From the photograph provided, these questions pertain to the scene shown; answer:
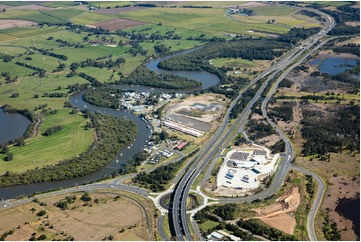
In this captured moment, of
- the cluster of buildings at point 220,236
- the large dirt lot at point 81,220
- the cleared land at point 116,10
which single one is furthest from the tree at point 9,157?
the cleared land at point 116,10

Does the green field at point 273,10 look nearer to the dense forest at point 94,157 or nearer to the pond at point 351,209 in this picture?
the dense forest at point 94,157

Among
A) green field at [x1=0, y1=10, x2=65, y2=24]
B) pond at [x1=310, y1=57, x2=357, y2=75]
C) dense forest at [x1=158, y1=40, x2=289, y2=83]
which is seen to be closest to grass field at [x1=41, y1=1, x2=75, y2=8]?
green field at [x1=0, y1=10, x2=65, y2=24]

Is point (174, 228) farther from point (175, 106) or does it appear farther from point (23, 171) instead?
point (175, 106)

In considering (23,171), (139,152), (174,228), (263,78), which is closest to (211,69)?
(263,78)

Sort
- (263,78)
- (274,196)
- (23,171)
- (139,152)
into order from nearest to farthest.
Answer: (274,196) → (23,171) → (139,152) → (263,78)

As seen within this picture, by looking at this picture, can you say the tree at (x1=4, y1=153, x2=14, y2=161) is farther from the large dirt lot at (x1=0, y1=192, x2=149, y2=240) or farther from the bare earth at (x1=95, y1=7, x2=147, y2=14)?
the bare earth at (x1=95, y1=7, x2=147, y2=14)

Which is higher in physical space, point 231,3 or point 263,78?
point 231,3
